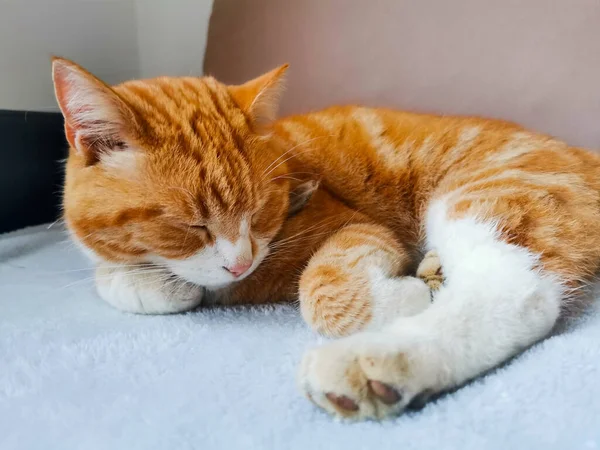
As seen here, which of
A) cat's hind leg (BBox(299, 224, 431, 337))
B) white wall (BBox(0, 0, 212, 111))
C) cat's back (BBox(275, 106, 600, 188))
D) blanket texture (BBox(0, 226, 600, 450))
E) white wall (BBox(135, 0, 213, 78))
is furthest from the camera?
white wall (BBox(135, 0, 213, 78))

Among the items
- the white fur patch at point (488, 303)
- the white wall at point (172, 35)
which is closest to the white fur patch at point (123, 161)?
the white fur patch at point (488, 303)

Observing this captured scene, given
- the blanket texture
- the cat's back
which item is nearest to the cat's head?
the blanket texture

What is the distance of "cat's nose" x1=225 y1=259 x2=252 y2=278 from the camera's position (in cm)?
89

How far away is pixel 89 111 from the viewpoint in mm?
831

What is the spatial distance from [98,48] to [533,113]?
1559 mm

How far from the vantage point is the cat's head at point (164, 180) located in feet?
2.77

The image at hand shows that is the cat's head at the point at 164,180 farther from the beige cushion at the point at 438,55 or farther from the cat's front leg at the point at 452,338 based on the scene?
the beige cushion at the point at 438,55

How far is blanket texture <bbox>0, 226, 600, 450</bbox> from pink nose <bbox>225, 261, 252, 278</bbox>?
83mm

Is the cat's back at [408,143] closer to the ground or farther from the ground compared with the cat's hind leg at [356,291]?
farther from the ground

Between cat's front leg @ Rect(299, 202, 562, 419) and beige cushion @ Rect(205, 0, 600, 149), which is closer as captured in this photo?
cat's front leg @ Rect(299, 202, 562, 419)

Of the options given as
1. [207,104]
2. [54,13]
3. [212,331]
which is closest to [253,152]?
[207,104]

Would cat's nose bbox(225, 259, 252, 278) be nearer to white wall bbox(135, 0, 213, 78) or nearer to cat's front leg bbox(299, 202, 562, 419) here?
cat's front leg bbox(299, 202, 562, 419)


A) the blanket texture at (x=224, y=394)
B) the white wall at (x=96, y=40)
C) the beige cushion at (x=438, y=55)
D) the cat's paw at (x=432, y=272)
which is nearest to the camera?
the blanket texture at (x=224, y=394)

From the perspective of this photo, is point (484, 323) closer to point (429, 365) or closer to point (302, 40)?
point (429, 365)
